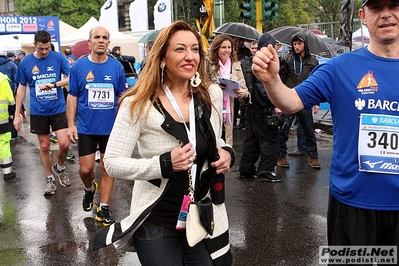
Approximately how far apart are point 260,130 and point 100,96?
253cm

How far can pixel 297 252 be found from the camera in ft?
15.5

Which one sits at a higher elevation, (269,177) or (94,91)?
(94,91)

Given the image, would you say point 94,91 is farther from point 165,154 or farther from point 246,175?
point 165,154

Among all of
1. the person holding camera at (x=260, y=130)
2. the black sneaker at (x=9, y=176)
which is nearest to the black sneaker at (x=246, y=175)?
the person holding camera at (x=260, y=130)

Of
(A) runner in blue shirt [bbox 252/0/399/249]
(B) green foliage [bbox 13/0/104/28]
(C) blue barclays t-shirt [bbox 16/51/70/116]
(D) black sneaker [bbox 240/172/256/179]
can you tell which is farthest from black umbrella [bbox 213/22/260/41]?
(B) green foliage [bbox 13/0/104/28]

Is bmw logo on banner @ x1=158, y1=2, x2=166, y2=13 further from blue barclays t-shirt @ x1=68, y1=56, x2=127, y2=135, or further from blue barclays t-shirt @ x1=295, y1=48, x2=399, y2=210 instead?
blue barclays t-shirt @ x1=295, y1=48, x2=399, y2=210

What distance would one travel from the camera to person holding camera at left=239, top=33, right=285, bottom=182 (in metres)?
6.94

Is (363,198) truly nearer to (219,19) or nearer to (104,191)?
(104,191)

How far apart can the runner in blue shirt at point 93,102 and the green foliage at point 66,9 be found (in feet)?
152

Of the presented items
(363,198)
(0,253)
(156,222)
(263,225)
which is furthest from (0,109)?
(363,198)

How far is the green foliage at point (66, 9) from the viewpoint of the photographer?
49375 mm

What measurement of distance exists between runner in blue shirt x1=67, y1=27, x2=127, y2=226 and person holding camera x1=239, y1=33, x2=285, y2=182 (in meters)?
2.14

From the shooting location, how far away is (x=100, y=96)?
18.1 ft

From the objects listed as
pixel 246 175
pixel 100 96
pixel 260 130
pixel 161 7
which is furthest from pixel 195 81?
pixel 161 7
